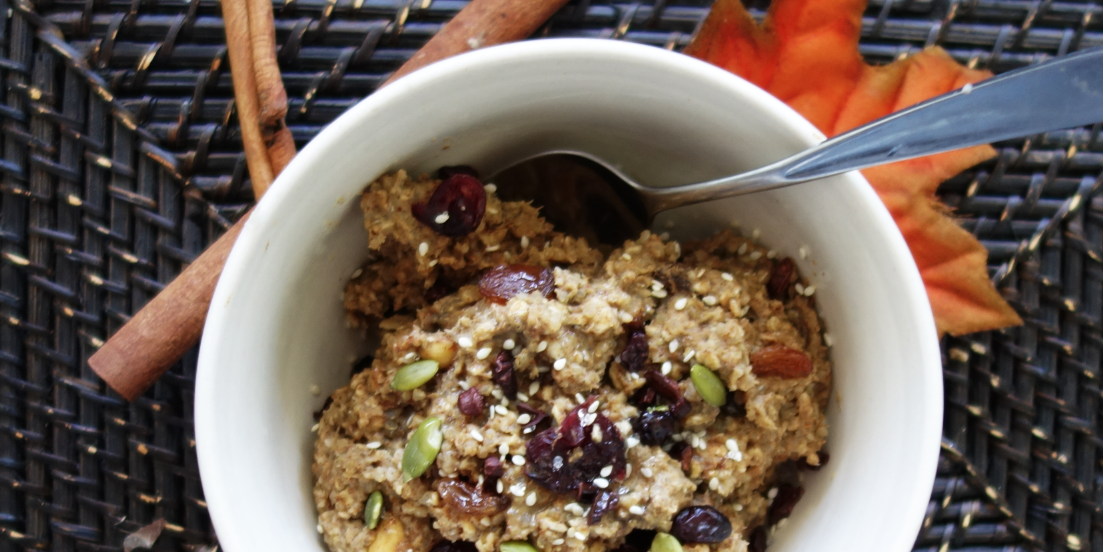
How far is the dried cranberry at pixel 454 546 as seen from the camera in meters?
1.42

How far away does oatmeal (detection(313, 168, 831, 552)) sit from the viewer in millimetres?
1373

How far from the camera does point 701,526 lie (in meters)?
1.37

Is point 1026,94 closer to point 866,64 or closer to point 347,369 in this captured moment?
point 866,64

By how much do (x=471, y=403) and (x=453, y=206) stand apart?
1.24ft

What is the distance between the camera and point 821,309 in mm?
1555

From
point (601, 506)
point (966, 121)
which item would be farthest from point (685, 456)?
point (966, 121)

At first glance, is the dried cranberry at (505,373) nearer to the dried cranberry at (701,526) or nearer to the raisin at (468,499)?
the raisin at (468,499)

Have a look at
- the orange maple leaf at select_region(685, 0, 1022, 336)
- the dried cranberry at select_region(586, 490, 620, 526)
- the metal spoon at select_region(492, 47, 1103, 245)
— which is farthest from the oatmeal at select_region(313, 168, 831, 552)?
the orange maple leaf at select_region(685, 0, 1022, 336)

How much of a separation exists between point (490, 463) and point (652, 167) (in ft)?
2.38

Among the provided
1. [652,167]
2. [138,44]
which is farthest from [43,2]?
[652,167]

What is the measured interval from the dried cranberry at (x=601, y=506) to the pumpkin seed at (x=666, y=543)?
0.11 metres

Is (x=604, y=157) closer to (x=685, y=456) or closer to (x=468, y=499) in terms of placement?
(x=685, y=456)

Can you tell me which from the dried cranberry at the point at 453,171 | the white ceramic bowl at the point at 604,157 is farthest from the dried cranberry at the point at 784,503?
the dried cranberry at the point at 453,171

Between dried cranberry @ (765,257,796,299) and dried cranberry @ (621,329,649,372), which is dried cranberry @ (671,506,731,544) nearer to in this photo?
dried cranberry @ (621,329,649,372)
